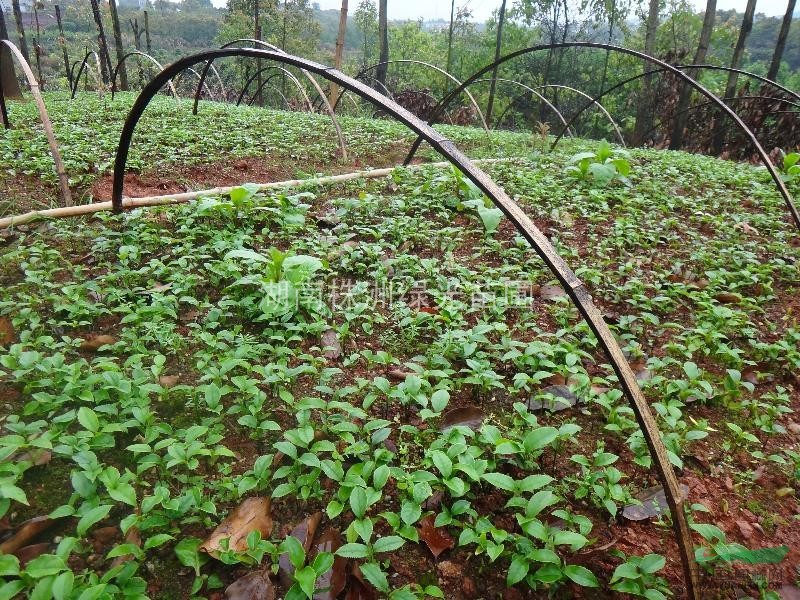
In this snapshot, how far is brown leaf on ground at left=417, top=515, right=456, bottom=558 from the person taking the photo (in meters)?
1.34

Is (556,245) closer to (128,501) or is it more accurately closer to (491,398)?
(491,398)

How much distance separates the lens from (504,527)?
55.7 inches

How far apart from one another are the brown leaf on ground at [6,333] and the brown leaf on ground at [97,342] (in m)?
0.28

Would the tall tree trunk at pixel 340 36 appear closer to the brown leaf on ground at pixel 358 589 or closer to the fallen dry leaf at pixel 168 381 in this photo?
the fallen dry leaf at pixel 168 381

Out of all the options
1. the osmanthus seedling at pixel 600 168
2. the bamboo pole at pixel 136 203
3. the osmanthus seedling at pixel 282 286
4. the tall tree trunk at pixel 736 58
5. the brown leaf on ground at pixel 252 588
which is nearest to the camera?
the brown leaf on ground at pixel 252 588

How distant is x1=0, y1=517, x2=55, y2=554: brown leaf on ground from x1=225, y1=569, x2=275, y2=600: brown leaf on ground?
53 cm

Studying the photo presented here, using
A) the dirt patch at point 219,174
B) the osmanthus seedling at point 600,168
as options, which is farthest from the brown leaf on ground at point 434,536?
the osmanthus seedling at point 600,168

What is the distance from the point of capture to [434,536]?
4.50 ft

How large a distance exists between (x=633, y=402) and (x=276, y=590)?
97cm

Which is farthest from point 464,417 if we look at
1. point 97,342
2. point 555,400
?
point 97,342

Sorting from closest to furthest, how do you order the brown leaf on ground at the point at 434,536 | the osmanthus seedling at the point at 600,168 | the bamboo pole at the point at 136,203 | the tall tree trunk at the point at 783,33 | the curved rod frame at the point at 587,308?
the curved rod frame at the point at 587,308 → the brown leaf on ground at the point at 434,536 → the bamboo pole at the point at 136,203 → the osmanthus seedling at the point at 600,168 → the tall tree trunk at the point at 783,33

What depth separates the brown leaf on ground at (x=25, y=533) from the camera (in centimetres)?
124

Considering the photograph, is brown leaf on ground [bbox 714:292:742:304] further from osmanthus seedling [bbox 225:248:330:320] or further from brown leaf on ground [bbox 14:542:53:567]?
brown leaf on ground [bbox 14:542:53:567]

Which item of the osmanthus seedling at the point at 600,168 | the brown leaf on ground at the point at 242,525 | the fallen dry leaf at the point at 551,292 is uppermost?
the osmanthus seedling at the point at 600,168
